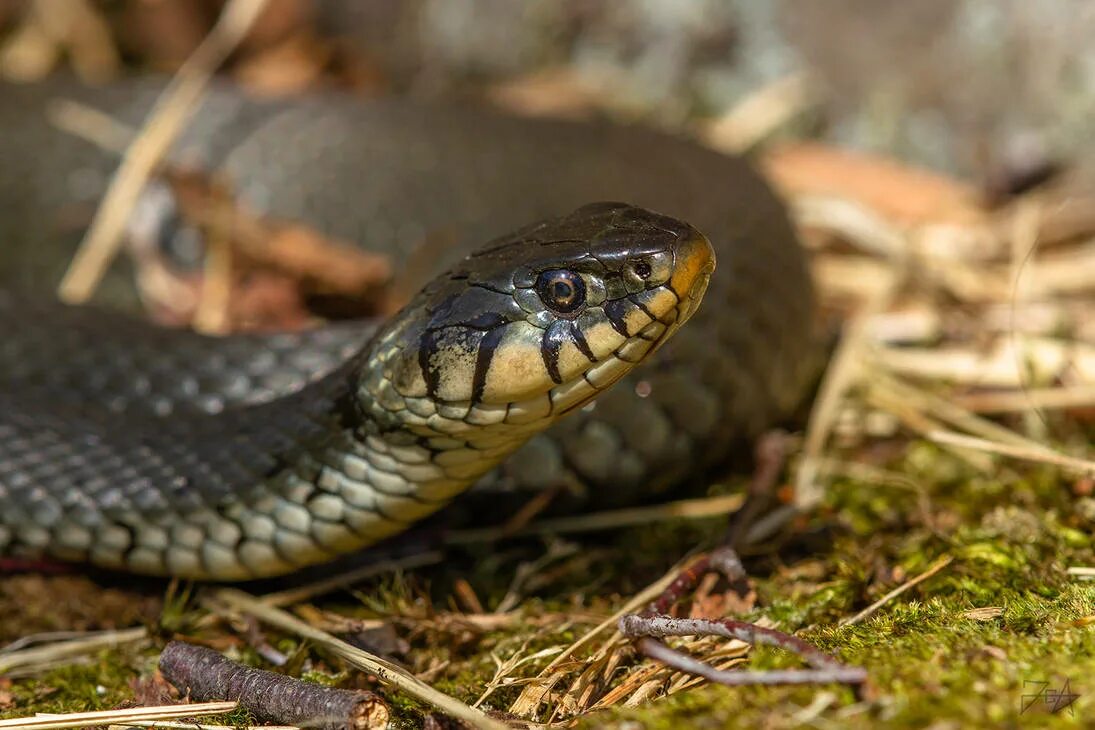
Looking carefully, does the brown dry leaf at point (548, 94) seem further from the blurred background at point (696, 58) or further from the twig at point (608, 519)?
the twig at point (608, 519)

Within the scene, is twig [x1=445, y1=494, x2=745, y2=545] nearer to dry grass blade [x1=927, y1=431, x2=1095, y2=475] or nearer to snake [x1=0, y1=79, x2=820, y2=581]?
snake [x1=0, y1=79, x2=820, y2=581]

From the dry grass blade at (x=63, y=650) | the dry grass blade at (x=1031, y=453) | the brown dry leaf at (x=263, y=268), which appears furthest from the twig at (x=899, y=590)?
the brown dry leaf at (x=263, y=268)

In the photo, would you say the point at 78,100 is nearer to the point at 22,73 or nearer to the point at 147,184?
the point at 147,184

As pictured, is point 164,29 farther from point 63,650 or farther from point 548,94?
point 63,650

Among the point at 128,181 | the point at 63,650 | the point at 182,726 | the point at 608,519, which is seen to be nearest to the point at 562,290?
the point at 608,519

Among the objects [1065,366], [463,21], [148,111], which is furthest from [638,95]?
[1065,366]

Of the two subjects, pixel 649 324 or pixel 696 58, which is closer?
pixel 649 324

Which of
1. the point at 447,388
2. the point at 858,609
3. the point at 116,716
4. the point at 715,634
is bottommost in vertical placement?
the point at 858,609
